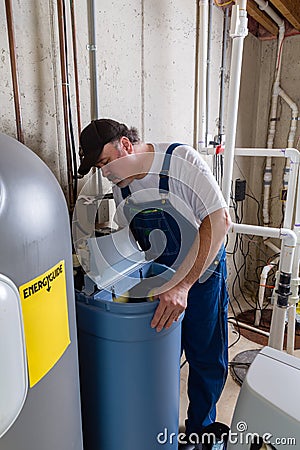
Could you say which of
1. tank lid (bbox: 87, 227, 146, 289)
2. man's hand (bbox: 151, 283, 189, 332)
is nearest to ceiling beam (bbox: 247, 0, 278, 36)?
tank lid (bbox: 87, 227, 146, 289)

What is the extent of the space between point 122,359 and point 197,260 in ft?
1.36

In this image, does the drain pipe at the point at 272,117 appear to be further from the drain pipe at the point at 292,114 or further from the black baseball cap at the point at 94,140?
the black baseball cap at the point at 94,140

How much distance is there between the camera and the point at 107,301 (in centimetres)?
102

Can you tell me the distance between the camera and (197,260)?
1242mm

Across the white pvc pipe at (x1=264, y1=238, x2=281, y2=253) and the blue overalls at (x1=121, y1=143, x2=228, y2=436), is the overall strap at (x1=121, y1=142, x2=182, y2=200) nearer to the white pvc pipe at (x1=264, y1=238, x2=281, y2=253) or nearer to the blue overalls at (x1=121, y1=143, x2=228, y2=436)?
the blue overalls at (x1=121, y1=143, x2=228, y2=436)

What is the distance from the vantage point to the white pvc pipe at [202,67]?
6.48 ft

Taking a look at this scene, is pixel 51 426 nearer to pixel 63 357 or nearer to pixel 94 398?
pixel 63 357

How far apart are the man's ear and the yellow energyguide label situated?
62 cm

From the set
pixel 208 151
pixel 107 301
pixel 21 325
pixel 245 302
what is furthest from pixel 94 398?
pixel 245 302

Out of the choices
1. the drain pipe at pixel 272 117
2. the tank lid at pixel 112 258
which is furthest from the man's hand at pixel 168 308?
the drain pipe at pixel 272 117

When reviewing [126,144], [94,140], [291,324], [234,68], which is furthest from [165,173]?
[291,324]

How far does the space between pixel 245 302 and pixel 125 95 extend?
6.81 ft

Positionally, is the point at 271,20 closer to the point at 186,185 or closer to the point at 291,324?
the point at 186,185

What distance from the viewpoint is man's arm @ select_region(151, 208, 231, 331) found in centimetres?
109
